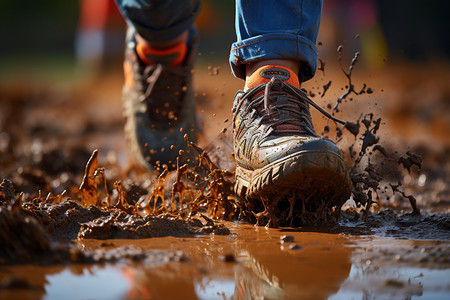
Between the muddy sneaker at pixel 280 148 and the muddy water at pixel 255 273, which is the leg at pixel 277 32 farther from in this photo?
the muddy water at pixel 255 273

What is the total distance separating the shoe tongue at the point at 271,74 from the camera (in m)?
2.12

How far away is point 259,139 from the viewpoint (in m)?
1.97

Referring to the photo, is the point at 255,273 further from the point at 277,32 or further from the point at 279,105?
the point at 277,32

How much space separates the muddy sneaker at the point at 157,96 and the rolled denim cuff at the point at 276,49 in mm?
825

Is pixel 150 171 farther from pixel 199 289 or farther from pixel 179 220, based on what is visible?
pixel 199 289

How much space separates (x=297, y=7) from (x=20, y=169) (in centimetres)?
177

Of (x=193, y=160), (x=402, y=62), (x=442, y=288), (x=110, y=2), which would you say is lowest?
(x=442, y=288)

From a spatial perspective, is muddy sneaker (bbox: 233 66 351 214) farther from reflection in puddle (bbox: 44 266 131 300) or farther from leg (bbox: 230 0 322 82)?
reflection in puddle (bbox: 44 266 131 300)

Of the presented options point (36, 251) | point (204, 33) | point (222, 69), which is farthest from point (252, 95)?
point (204, 33)

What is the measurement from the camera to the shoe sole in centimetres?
177

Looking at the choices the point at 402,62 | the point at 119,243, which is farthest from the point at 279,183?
the point at 402,62

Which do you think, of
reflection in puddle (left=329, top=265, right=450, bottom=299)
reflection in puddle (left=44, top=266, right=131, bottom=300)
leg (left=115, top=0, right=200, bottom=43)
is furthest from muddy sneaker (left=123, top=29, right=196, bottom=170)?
reflection in puddle (left=329, top=265, right=450, bottom=299)

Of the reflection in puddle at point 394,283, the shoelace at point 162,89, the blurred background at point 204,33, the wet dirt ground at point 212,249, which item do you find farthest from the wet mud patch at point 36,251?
the shoelace at point 162,89

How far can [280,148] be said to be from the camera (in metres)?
1.86
